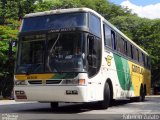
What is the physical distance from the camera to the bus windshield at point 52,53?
Answer: 13227mm

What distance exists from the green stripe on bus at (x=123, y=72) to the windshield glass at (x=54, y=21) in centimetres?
400

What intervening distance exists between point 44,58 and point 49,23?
136 cm

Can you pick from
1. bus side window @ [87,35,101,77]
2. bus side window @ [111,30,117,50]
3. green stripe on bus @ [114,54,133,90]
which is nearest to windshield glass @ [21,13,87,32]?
bus side window @ [87,35,101,77]

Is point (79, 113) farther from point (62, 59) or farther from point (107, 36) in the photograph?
point (107, 36)

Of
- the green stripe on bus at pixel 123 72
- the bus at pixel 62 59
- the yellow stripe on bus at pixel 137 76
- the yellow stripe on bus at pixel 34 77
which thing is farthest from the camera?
the yellow stripe on bus at pixel 137 76

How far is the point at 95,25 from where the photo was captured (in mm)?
14656

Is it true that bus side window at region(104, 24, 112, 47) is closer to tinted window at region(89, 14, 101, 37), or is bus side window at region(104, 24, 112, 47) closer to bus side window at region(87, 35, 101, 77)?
tinted window at region(89, 14, 101, 37)

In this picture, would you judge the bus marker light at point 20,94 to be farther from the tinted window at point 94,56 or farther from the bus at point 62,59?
the tinted window at point 94,56

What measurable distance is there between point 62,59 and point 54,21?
156 centimetres

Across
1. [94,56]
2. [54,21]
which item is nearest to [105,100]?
[94,56]

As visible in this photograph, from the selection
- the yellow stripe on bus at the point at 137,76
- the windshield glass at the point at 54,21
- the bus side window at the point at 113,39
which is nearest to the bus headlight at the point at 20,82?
the windshield glass at the point at 54,21

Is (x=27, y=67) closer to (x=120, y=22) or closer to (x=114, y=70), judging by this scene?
(x=114, y=70)

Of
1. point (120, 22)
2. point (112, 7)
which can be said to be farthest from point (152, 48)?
point (112, 7)

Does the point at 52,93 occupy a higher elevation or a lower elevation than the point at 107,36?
lower
